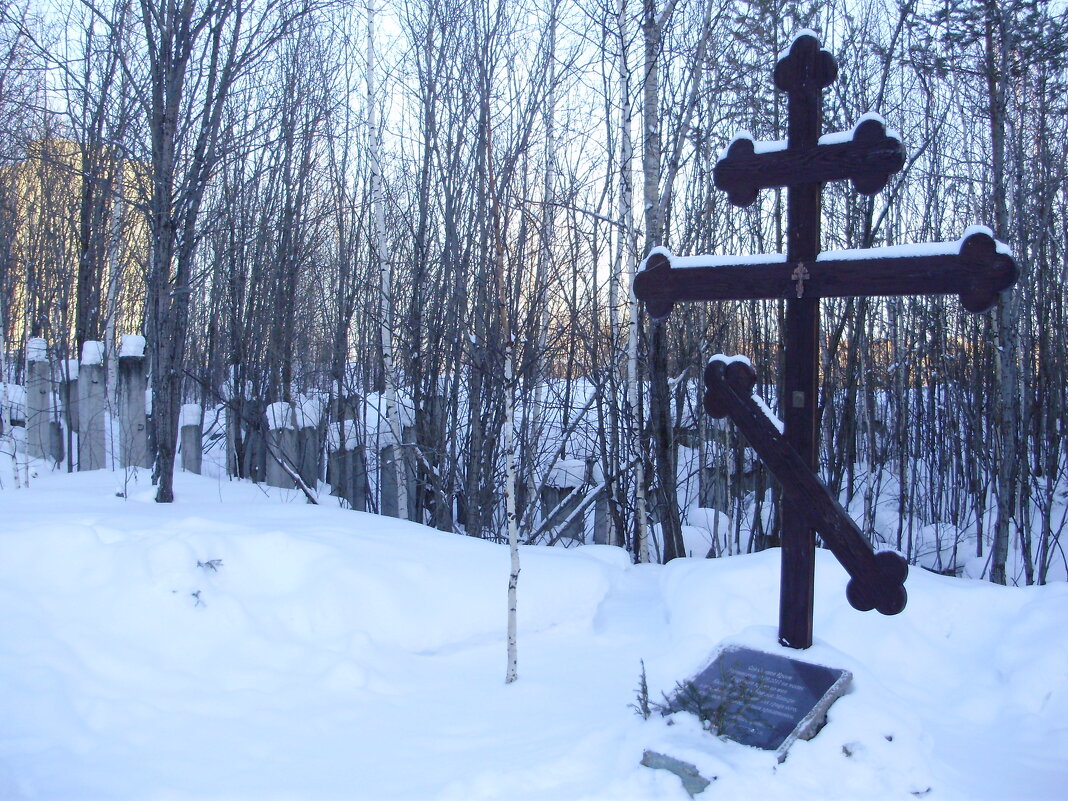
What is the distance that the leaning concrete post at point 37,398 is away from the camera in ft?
28.4

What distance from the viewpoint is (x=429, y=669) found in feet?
12.9

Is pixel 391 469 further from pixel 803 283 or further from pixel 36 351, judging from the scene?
pixel 803 283

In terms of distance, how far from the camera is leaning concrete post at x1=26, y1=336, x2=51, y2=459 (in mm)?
8656

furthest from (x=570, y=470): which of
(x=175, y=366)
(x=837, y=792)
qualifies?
(x=837, y=792)

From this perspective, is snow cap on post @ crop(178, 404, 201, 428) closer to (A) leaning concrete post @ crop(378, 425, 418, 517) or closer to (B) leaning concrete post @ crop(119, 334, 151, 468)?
(B) leaning concrete post @ crop(119, 334, 151, 468)

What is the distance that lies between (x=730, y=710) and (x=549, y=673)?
4.47 ft

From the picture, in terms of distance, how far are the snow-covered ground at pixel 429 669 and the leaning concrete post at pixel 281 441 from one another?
94.0 inches

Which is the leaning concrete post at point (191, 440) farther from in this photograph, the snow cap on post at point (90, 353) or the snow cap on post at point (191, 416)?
the snow cap on post at point (90, 353)

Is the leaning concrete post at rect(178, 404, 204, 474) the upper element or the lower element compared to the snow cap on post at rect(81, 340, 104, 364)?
lower

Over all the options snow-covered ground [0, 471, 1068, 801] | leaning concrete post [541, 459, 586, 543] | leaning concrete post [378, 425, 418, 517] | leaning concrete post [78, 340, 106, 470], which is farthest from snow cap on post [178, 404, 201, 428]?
leaning concrete post [541, 459, 586, 543]

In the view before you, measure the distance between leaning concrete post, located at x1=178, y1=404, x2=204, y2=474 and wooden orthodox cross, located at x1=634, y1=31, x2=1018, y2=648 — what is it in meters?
6.56

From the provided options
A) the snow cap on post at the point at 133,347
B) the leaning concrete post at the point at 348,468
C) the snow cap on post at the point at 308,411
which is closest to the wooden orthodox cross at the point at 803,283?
the leaning concrete post at the point at 348,468

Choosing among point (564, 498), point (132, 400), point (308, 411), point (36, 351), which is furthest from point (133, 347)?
point (564, 498)

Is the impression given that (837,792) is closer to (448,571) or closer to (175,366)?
(448,571)
